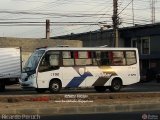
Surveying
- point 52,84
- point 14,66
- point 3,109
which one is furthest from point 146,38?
point 3,109

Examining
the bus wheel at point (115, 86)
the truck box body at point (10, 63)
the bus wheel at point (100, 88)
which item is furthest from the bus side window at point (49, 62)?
the truck box body at point (10, 63)

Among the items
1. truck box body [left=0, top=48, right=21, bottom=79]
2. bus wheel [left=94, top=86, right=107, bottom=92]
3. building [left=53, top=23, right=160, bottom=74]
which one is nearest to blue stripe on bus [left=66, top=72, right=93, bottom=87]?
bus wheel [left=94, top=86, right=107, bottom=92]

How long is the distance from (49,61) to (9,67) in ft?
19.9

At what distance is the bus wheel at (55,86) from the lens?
30.8 m

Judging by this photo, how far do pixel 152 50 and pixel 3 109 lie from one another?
43.8 metres

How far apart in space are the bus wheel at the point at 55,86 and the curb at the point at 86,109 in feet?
29.8

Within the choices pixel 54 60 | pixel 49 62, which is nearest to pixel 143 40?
pixel 54 60

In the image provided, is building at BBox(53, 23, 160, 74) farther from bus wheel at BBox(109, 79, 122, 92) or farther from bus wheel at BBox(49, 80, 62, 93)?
bus wheel at BBox(49, 80, 62, 93)

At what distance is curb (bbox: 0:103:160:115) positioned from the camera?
1956 centimetres

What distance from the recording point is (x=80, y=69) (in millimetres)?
32125

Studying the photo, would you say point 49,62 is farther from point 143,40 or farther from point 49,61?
point 143,40

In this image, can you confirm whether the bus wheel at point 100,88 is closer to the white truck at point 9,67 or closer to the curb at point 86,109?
the white truck at point 9,67

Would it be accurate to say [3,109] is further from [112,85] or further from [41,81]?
[112,85]

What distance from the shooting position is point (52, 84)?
31.0m
